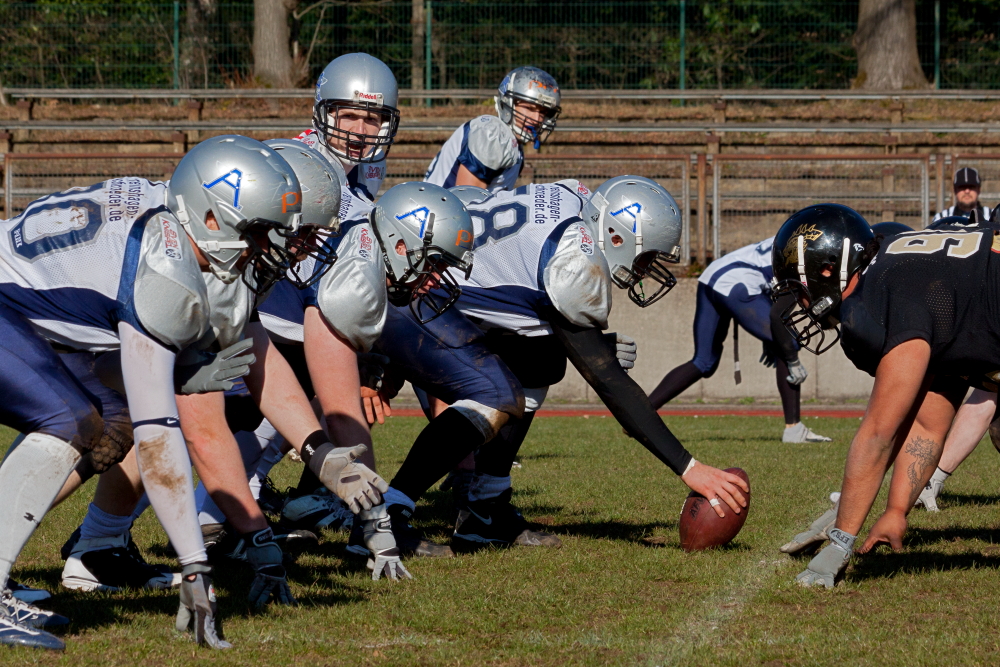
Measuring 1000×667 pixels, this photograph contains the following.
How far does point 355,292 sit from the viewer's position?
454 centimetres

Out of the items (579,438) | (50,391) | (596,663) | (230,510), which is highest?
(50,391)

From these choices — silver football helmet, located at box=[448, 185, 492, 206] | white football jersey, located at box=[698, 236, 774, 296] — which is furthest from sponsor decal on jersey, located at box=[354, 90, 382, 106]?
white football jersey, located at box=[698, 236, 774, 296]

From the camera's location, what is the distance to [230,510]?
407 centimetres

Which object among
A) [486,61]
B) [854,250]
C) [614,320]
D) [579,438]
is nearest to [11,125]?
[486,61]

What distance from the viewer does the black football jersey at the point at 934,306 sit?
4.07 metres

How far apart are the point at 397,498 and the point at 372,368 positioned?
59 cm

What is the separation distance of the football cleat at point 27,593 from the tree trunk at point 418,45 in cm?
1548

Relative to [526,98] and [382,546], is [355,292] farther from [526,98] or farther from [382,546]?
[526,98]

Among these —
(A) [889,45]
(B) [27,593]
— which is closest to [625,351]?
(B) [27,593]

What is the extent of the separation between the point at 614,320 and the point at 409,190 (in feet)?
31.1

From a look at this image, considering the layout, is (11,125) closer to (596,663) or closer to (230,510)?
(230,510)

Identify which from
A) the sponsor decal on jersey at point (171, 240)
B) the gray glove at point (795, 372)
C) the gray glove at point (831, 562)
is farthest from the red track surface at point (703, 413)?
the sponsor decal on jersey at point (171, 240)

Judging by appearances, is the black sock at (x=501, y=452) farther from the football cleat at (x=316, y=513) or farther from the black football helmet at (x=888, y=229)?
the black football helmet at (x=888, y=229)

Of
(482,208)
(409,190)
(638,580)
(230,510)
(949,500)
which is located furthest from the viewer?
(949,500)
